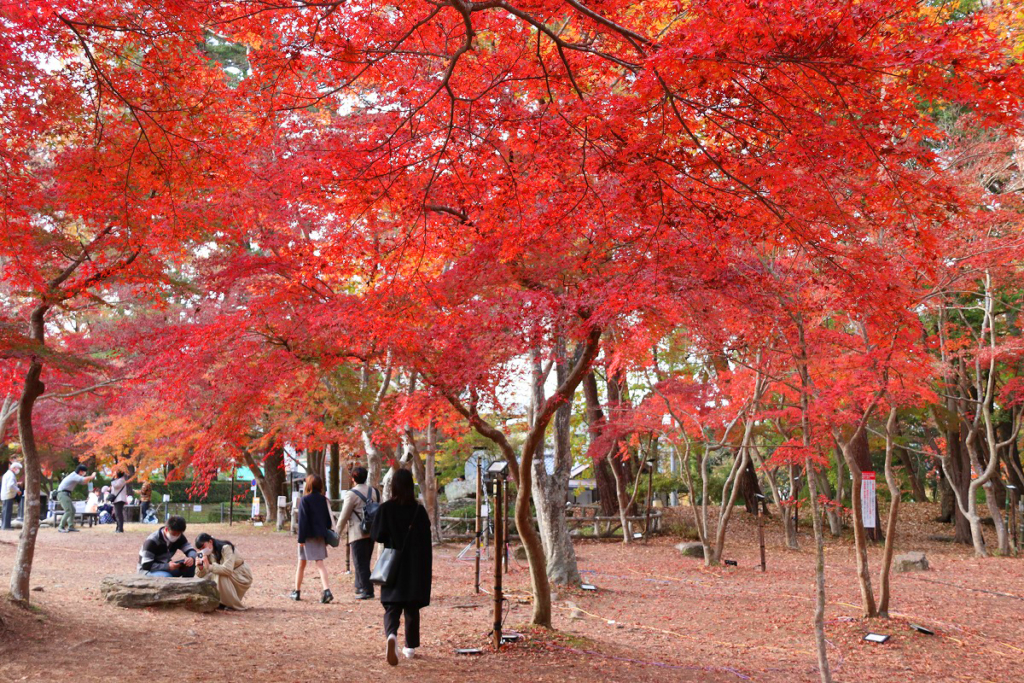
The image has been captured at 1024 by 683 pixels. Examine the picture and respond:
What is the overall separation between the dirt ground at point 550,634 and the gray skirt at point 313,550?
0.53 metres

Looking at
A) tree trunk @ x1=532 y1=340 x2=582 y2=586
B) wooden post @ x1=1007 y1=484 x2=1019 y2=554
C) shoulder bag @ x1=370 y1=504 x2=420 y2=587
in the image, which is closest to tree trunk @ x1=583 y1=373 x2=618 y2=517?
wooden post @ x1=1007 y1=484 x2=1019 y2=554

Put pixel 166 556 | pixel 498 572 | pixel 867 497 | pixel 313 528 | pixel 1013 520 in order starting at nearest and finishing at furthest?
pixel 498 572 → pixel 166 556 → pixel 313 528 → pixel 867 497 → pixel 1013 520

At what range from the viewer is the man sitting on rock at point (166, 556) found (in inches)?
323

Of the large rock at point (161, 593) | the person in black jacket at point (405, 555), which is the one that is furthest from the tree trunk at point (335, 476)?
the person in black jacket at point (405, 555)

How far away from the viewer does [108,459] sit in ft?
76.4

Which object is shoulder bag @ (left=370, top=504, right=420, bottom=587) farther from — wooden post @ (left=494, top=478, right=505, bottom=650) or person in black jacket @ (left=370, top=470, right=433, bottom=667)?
wooden post @ (left=494, top=478, right=505, bottom=650)

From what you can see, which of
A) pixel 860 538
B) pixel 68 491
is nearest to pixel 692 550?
pixel 860 538

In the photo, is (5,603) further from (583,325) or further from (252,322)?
(583,325)

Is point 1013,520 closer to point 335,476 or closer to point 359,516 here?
point 359,516

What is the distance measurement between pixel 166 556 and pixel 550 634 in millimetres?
4175

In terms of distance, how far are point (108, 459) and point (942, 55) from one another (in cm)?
2422

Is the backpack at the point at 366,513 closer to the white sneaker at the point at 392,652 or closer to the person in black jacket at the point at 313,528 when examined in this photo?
the person in black jacket at the point at 313,528

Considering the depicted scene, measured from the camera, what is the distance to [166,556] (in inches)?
329

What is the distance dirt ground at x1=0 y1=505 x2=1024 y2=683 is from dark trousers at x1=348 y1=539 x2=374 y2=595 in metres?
0.21
